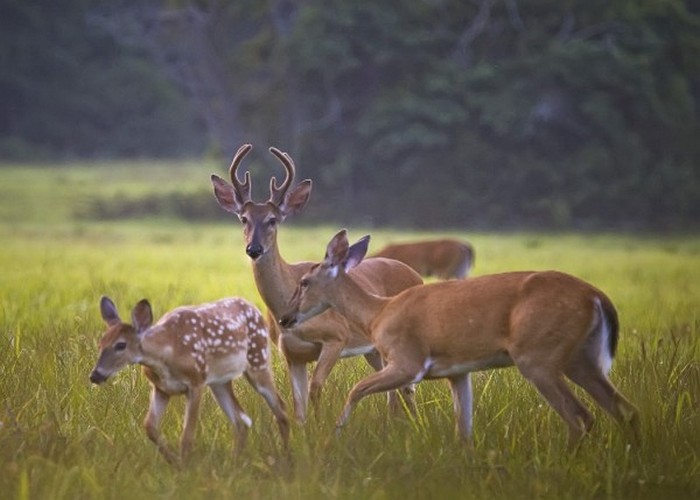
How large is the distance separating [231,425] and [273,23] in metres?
27.9

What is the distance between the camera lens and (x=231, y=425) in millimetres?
6391

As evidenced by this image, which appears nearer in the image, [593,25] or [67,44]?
[593,25]

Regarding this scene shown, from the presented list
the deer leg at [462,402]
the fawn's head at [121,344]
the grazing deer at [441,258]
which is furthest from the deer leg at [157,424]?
the grazing deer at [441,258]

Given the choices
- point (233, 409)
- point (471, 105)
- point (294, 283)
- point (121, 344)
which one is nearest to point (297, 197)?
point (294, 283)

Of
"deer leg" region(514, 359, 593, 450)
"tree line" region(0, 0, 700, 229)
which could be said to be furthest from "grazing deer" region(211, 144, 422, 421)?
"tree line" region(0, 0, 700, 229)

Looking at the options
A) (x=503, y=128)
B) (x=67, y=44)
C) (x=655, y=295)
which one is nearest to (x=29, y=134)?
(x=67, y=44)

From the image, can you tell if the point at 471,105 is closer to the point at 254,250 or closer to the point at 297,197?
the point at 297,197

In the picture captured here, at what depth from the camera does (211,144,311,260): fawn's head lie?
732cm

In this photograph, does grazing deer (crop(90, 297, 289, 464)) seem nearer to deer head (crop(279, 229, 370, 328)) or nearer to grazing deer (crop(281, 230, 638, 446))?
deer head (crop(279, 229, 370, 328))

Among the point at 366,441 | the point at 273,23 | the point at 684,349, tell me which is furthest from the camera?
→ the point at 273,23

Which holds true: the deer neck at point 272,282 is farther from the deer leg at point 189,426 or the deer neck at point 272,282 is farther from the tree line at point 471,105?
the tree line at point 471,105

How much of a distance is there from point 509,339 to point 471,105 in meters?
25.2

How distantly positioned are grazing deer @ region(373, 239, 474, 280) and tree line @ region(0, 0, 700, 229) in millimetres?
14228

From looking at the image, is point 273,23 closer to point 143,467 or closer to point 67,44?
point 67,44
